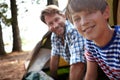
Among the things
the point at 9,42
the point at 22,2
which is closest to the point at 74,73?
the point at 22,2

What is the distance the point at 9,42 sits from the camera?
10172 mm

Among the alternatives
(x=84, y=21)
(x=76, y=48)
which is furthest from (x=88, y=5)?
(x=76, y=48)

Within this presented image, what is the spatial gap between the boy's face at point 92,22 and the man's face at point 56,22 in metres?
0.86

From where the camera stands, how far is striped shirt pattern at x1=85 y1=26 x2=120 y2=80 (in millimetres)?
1467

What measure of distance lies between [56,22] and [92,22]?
94 cm

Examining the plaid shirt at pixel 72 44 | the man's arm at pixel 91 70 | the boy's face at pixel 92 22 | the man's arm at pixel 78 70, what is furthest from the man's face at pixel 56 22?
the boy's face at pixel 92 22

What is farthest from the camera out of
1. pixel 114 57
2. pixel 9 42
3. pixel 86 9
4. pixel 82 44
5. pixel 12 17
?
pixel 9 42

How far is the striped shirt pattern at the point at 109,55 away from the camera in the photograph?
1.47m

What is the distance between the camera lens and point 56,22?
7.57 ft

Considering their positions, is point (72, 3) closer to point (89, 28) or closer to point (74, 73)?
point (89, 28)

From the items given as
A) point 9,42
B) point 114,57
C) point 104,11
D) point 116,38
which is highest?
point 104,11

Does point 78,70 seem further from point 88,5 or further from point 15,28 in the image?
point 15,28

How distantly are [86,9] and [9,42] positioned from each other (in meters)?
9.02

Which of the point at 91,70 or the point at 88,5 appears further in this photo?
the point at 91,70
